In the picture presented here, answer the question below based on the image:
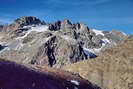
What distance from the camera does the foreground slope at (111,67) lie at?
9254 cm

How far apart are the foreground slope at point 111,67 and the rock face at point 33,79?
7916cm

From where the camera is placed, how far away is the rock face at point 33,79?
7379 mm

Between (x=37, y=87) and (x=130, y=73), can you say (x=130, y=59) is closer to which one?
(x=130, y=73)

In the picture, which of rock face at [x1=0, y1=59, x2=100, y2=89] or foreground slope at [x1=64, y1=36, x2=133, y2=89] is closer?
rock face at [x1=0, y1=59, x2=100, y2=89]

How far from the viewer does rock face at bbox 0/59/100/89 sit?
7.38m

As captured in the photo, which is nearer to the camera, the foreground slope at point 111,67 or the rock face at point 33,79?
the rock face at point 33,79

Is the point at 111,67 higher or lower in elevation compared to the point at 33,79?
lower

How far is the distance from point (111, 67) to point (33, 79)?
9733 centimetres

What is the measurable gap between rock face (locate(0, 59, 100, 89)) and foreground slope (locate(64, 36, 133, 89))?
260 feet

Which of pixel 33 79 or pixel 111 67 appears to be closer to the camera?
pixel 33 79

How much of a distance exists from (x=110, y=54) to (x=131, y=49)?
6431mm

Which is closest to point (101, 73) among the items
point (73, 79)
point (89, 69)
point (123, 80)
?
point (89, 69)

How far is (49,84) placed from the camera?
802 cm

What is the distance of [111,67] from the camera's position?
104 meters
